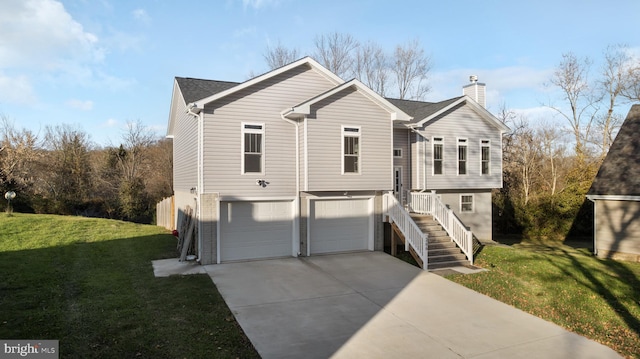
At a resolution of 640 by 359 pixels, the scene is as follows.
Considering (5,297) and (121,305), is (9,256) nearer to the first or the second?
(5,297)

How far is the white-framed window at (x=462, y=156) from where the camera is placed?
698 inches

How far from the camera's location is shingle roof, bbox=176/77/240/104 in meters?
13.1

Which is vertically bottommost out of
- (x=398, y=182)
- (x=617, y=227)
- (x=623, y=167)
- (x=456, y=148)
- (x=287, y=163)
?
(x=617, y=227)

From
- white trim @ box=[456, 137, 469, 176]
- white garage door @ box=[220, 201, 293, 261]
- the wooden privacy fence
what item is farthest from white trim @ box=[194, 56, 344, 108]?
the wooden privacy fence

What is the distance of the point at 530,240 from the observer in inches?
922

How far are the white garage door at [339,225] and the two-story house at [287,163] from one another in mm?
37

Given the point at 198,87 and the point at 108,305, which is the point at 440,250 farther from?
the point at 198,87

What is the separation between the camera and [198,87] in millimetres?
14125

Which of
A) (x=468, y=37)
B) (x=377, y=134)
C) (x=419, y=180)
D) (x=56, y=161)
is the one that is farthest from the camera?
(x=56, y=161)

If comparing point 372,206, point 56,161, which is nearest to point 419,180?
point 372,206

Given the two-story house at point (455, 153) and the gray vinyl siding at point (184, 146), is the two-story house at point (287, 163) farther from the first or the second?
the two-story house at point (455, 153)

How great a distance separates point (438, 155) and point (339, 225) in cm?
641

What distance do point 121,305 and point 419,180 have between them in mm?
12528

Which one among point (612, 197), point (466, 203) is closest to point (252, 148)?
point (466, 203)
